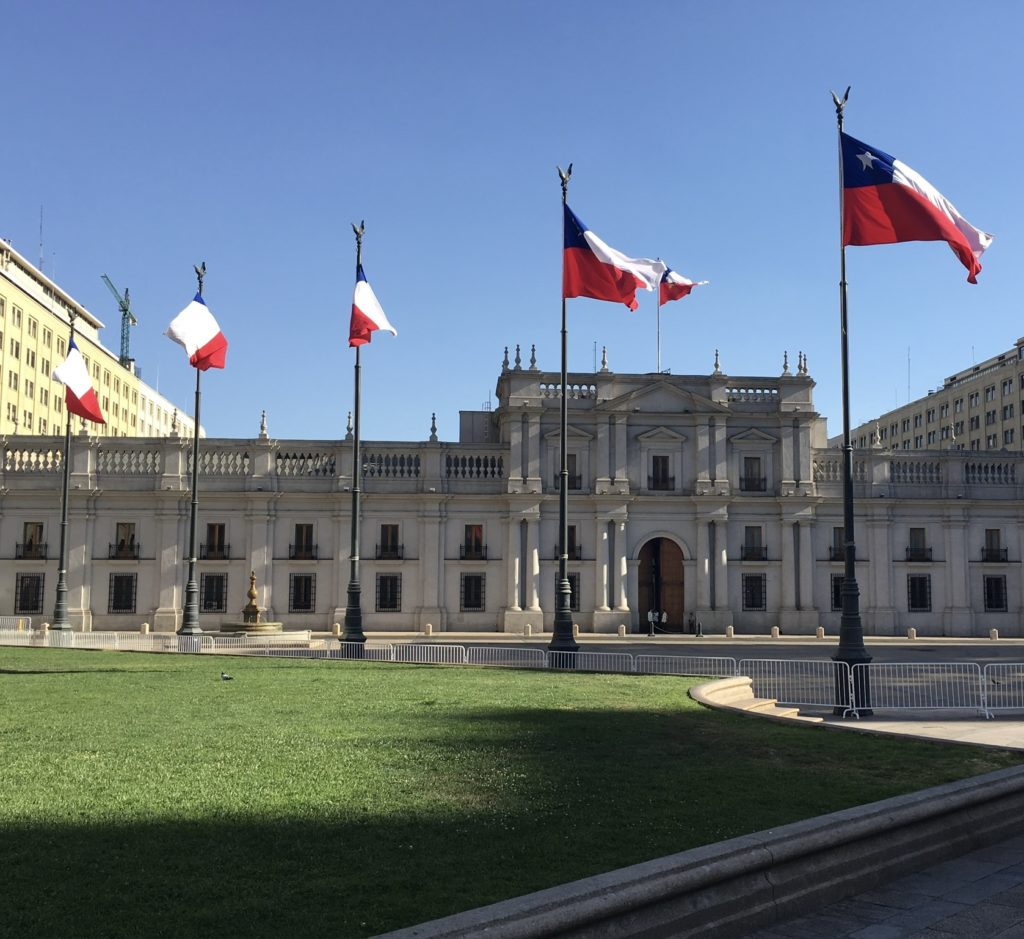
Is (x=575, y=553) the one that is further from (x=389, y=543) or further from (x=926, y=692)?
(x=926, y=692)

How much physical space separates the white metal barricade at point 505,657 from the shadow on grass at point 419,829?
16.3m

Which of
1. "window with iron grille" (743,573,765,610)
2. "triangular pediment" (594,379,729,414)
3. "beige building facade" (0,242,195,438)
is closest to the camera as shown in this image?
"window with iron grille" (743,573,765,610)

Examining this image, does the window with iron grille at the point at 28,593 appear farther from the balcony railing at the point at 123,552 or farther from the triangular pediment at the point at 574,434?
the triangular pediment at the point at 574,434

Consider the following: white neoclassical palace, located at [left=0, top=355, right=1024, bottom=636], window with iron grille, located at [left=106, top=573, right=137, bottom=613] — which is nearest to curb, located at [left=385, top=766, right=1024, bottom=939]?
white neoclassical palace, located at [left=0, top=355, right=1024, bottom=636]

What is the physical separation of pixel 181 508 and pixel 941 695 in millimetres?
42456

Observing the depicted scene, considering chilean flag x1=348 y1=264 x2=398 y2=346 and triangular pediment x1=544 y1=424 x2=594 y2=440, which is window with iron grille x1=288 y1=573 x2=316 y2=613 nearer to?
triangular pediment x1=544 y1=424 x2=594 y2=440

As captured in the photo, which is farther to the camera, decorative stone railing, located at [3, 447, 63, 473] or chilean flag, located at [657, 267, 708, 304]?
decorative stone railing, located at [3, 447, 63, 473]

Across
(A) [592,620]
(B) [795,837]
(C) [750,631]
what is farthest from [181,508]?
(B) [795,837]

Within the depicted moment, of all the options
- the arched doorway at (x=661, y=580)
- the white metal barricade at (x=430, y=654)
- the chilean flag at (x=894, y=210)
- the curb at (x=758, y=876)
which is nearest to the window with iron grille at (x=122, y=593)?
the white metal barricade at (x=430, y=654)

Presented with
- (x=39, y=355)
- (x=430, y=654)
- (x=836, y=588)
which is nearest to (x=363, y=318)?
(x=430, y=654)

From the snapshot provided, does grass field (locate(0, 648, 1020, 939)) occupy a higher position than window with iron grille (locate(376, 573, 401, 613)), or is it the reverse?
window with iron grille (locate(376, 573, 401, 613))

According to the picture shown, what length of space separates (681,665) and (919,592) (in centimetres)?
3501

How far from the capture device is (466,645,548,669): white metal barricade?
30.3 meters

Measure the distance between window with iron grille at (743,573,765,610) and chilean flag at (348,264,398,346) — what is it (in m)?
31.5
